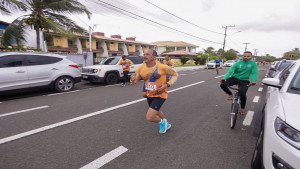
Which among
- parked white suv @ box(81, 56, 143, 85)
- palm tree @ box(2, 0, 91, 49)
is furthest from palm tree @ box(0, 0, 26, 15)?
parked white suv @ box(81, 56, 143, 85)

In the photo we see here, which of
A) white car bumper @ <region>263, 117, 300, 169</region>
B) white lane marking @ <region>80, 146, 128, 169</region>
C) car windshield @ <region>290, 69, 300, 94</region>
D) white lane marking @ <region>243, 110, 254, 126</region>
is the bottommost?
white lane marking @ <region>80, 146, 128, 169</region>

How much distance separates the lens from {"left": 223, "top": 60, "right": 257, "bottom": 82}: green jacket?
4091 millimetres

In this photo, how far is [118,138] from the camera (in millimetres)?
3076

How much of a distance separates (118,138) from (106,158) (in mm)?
630

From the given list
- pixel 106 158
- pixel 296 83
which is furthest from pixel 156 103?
pixel 296 83

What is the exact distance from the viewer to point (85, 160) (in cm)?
242

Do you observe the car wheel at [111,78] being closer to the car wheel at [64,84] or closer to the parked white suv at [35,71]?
the parked white suv at [35,71]

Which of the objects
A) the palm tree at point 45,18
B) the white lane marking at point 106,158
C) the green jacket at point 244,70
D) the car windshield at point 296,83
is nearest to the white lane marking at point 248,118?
the green jacket at point 244,70

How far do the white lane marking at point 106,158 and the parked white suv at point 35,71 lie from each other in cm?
541

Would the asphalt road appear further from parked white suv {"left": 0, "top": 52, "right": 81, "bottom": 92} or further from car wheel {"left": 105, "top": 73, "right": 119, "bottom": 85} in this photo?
car wheel {"left": 105, "top": 73, "right": 119, "bottom": 85}

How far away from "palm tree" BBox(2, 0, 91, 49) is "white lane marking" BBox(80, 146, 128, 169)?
1101 centimetres

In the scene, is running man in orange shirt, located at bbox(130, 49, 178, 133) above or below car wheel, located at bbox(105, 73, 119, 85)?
above

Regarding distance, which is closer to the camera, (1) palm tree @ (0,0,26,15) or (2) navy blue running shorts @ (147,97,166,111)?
(2) navy blue running shorts @ (147,97,166,111)

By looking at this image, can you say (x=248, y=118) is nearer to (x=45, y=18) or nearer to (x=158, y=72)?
(x=158, y=72)
